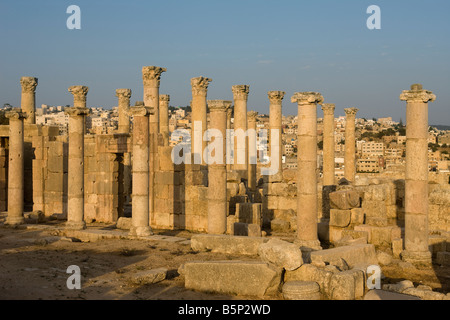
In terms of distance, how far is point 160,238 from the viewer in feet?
58.5

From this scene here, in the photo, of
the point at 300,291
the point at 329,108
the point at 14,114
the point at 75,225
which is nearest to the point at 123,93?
the point at 14,114

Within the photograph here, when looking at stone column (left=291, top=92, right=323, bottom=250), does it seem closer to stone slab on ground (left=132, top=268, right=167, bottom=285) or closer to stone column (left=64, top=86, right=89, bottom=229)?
stone slab on ground (left=132, top=268, right=167, bottom=285)

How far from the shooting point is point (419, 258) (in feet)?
49.3

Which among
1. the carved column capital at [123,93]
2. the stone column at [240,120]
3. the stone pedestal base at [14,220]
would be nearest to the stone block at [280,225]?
the stone column at [240,120]

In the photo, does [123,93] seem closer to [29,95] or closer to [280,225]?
[29,95]

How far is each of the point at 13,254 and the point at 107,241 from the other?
342cm

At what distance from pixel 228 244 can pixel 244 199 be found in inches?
298

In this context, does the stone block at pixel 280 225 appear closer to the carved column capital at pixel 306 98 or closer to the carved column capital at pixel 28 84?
the carved column capital at pixel 306 98

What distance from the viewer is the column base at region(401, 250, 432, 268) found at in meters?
15.0

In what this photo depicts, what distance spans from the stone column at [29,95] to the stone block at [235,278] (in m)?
20.5

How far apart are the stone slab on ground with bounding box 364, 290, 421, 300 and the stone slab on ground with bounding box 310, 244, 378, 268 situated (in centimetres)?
169

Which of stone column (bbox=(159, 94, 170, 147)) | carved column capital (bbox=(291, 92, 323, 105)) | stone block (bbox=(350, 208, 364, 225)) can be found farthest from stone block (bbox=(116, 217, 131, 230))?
stone column (bbox=(159, 94, 170, 147))

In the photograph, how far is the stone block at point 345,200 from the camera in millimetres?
18141
